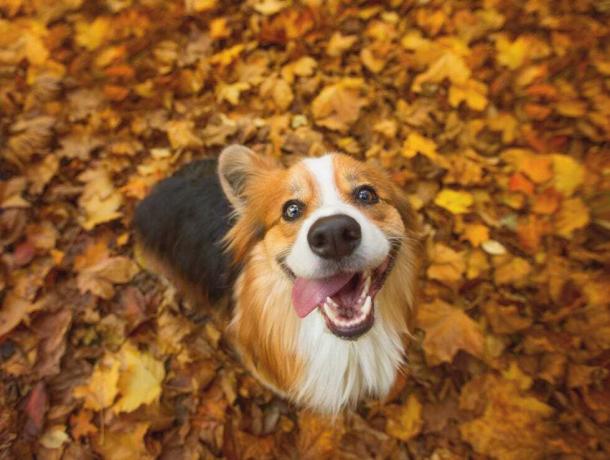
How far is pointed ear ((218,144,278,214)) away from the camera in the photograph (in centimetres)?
229

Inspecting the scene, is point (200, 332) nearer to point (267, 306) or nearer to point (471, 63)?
point (267, 306)

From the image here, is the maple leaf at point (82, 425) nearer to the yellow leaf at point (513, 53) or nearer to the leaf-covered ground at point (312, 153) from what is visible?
the leaf-covered ground at point (312, 153)

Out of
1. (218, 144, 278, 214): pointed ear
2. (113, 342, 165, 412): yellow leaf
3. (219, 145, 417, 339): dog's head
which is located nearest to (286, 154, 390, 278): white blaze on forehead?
(219, 145, 417, 339): dog's head

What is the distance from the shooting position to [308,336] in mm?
2160

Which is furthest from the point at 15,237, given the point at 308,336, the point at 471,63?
the point at 471,63

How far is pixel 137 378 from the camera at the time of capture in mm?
2697

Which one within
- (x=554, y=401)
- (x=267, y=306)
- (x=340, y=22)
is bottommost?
(x=554, y=401)

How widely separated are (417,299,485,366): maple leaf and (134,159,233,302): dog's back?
4.16ft

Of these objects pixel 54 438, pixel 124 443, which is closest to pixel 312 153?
pixel 124 443

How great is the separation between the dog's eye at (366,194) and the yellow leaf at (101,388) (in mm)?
1825

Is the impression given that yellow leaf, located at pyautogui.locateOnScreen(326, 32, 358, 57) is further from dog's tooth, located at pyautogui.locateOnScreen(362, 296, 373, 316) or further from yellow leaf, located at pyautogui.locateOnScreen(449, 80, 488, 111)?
dog's tooth, located at pyautogui.locateOnScreen(362, 296, 373, 316)

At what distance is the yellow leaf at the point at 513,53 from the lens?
3582mm

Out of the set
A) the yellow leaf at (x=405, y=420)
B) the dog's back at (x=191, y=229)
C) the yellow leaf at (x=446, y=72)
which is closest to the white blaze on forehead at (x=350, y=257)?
the dog's back at (x=191, y=229)

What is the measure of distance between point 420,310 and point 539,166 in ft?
4.45
